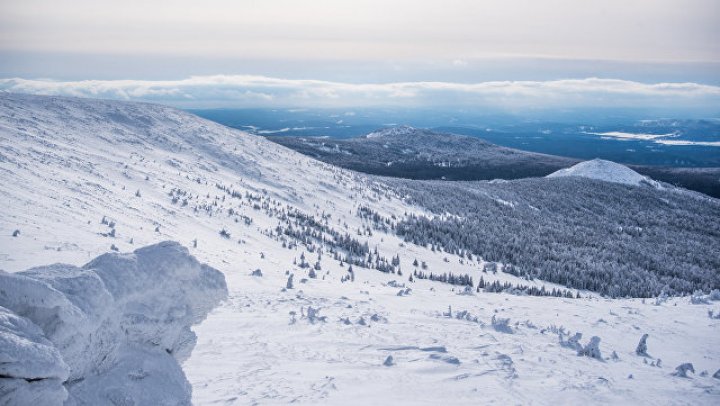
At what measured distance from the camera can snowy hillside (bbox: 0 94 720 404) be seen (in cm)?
739

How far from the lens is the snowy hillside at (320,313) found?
24.2 feet

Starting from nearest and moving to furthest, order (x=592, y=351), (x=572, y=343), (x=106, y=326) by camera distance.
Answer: (x=106, y=326) < (x=592, y=351) < (x=572, y=343)

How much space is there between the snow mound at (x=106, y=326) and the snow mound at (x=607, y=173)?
83.7 metres

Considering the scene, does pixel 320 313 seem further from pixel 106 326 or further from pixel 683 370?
pixel 683 370

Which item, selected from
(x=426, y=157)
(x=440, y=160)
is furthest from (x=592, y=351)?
(x=426, y=157)

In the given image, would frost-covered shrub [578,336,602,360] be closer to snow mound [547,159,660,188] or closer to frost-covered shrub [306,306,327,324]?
frost-covered shrub [306,306,327,324]

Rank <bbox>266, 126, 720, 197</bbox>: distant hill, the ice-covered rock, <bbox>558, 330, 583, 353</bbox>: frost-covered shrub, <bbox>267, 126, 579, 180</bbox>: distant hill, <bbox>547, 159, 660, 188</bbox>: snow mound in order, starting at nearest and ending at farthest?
the ice-covered rock, <bbox>558, 330, 583, 353</bbox>: frost-covered shrub, <bbox>547, 159, 660, 188</bbox>: snow mound, <bbox>266, 126, 720, 197</bbox>: distant hill, <bbox>267, 126, 579, 180</bbox>: distant hill

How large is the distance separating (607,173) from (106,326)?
313 feet

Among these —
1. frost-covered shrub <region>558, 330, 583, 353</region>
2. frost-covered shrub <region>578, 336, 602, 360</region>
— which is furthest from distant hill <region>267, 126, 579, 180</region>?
frost-covered shrub <region>578, 336, 602, 360</region>

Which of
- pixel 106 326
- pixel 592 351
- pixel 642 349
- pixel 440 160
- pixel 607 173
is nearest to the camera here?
pixel 106 326

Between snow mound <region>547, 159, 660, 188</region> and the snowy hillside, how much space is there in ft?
227

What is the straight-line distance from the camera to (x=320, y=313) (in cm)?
1105

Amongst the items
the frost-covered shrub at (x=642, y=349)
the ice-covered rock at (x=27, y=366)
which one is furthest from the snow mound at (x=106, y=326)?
the frost-covered shrub at (x=642, y=349)

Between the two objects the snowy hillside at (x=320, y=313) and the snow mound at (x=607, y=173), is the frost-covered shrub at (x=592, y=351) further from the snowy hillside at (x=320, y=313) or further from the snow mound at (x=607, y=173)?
the snow mound at (x=607, y=173)
